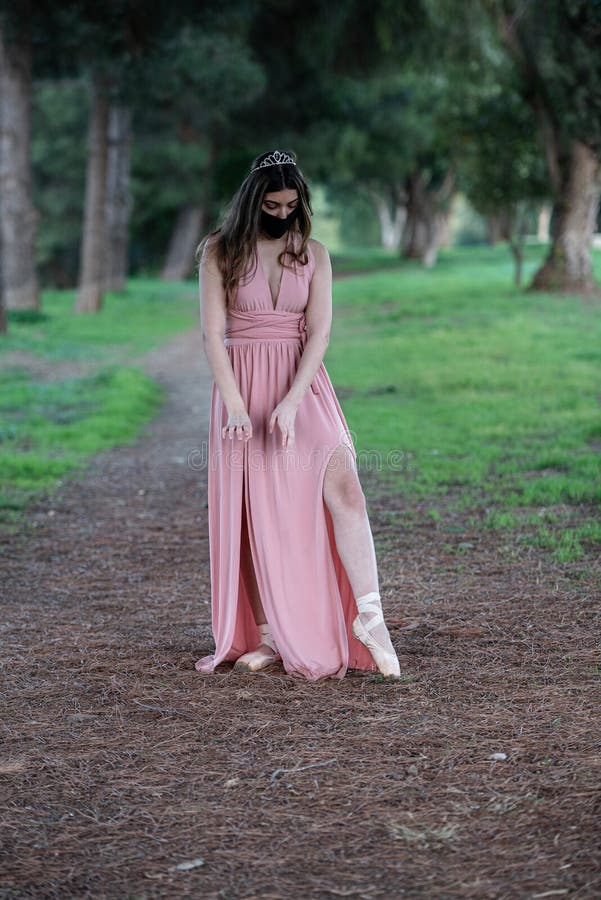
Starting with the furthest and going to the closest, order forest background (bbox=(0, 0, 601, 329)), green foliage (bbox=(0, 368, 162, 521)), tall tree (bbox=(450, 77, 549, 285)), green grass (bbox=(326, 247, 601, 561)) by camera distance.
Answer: tall tree (bbox=(450, 77, 549, 285)), forest background (bbox=(0, 0, 601, 329)), green foliage (bbox=(0, 368, 162, 521)), green grass (bbox=(326, 247, 601, 561))

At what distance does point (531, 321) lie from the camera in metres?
20.8

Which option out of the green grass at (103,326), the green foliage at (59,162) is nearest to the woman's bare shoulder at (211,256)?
the green grass at (103,326)

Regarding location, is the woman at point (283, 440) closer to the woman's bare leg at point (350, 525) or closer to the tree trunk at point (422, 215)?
the woman's bare leg at point (350, 525)

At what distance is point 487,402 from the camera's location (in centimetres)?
1250

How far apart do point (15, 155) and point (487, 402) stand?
14.3m

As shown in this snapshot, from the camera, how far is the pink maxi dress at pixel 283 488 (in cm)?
447

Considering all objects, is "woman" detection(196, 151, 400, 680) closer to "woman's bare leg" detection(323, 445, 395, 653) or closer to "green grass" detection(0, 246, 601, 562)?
"woman's bare leg" detection(323, 445, 395, 653)

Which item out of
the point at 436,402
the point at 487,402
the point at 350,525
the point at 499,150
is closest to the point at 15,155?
the point at 499,150

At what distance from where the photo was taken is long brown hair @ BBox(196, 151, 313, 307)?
4.37 m

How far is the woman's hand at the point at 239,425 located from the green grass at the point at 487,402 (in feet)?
9.08

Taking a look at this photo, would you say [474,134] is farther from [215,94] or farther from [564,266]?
[215,94]

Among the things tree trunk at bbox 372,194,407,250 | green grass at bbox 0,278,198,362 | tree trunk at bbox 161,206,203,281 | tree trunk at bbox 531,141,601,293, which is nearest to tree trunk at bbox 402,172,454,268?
tree trunk at bbox 161,206,203,281

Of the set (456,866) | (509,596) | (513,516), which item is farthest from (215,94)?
(456,866)

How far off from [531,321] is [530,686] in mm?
17061
